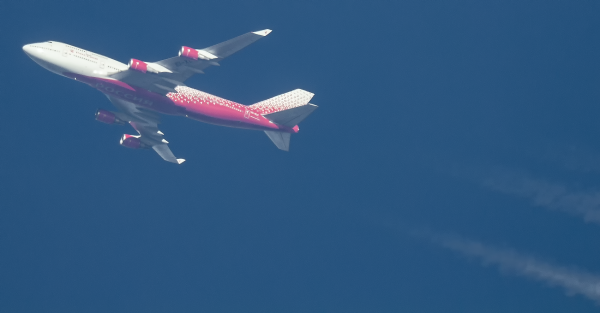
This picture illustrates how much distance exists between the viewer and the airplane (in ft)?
245

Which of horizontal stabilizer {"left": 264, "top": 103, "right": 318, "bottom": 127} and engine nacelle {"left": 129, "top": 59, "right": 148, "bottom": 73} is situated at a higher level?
engine nacelle {"left": 129, "top": 59, "right": 148, "bottom": 73}

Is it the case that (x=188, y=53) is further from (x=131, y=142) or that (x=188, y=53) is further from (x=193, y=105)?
(x=131, y=142)

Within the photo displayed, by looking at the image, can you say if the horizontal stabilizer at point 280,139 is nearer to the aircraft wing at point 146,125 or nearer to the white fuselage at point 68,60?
the aircraft wing at point 146,125

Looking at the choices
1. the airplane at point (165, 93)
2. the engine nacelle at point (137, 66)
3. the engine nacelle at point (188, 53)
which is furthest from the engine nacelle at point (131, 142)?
the engine nacelle at point (188, 53)

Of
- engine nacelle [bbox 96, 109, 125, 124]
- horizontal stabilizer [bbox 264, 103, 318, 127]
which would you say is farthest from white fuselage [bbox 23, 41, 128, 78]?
horizontal stabilizer [bbox 264, 103, 318, 127]

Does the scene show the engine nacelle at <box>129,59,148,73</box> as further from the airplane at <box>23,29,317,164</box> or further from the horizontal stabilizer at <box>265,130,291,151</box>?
the horizontal stabilizer at <box>265,130,291,151</box>

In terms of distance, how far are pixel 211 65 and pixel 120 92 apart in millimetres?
10140

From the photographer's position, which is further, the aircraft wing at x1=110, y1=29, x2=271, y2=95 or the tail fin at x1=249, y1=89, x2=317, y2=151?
the tail fin at x1=249, y1=89, x2=317, y2=151

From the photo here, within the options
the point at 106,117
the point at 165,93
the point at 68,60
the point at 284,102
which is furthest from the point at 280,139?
the point at 68,60

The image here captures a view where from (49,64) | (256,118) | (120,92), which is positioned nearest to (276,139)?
(256,118)

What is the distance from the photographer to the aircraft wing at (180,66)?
7244cm

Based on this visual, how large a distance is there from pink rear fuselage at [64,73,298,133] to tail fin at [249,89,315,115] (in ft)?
5.29

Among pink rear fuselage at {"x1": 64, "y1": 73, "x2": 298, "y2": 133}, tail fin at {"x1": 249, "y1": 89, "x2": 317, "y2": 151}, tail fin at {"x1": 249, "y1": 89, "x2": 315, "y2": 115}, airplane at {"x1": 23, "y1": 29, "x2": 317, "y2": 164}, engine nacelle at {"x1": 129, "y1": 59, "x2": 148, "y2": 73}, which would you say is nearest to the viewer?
engine nacelle at {"x1": 129, "y1": 59, "x2": 148, "y2": 73}

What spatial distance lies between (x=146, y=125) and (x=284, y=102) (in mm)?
15791
